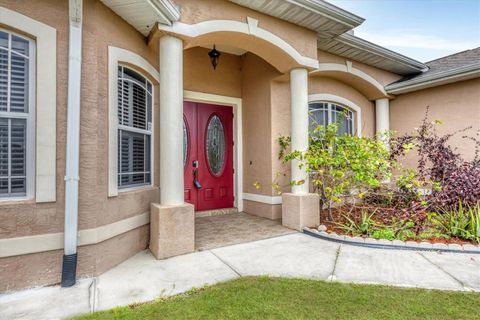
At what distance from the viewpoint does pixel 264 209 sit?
19.6ft

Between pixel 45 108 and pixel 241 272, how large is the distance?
9.60ft

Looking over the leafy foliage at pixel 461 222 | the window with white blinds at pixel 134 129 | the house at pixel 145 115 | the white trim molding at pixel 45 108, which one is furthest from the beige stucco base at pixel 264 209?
the white trim molding at pixel 45 108

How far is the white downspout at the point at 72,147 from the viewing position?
2881mm

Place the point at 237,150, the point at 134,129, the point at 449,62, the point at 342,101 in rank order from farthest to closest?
1. the point at 449,62
2. the point at 342,101
3. the point at 237,150
4. the point at 134,129

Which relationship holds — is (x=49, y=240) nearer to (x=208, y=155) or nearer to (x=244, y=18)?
(x=208, y=155)

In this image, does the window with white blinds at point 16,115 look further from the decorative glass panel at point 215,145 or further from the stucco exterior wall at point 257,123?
the stucco exterior wall at point 257,123

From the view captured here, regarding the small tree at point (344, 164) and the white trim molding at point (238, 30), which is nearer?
the white trim molding at point (238, 30)

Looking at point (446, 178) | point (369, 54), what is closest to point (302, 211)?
point (446, 178)

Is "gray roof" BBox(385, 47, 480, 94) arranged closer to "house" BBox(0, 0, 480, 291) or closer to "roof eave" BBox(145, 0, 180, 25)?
"house" BBox(0, 0, 480, 291)

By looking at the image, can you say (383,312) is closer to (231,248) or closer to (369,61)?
(231,248)

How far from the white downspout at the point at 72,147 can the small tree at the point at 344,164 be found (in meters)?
3.50

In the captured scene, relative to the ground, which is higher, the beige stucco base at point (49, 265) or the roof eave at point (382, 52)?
the roof eave at point (382, 52)

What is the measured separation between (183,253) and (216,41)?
11.6 feet

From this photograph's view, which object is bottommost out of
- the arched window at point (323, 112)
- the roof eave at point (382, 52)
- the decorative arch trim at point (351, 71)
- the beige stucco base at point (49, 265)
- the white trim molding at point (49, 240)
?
the beige stucco base at point (49, 265)
